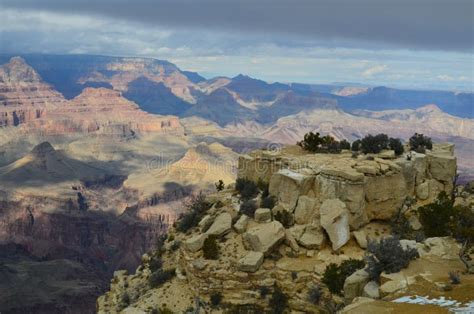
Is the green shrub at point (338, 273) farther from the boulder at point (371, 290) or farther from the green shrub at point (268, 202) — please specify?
the green shrub at point (268, 202)

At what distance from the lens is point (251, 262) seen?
29.2m

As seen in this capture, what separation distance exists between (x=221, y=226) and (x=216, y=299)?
5076 mm

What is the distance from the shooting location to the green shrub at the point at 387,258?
2186 cm

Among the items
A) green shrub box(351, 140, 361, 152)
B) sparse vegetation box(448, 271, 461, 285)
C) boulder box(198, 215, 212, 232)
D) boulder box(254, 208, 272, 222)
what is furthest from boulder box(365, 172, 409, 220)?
sparse vegetation box(448, 271, 461, 285)

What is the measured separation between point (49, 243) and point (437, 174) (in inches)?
5377

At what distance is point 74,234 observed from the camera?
163 meters

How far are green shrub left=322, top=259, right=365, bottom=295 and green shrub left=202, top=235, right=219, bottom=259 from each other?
22.0 feet

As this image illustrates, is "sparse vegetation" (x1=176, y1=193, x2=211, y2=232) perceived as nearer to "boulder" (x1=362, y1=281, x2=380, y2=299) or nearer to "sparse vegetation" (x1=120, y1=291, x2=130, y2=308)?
"sparse vegetation" (x1=120, y1=291, x2=130, y2=308)

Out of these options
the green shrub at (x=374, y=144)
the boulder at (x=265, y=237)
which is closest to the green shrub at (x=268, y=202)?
the boulder at (x=265, y=237)

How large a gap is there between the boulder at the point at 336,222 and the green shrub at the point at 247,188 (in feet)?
23.5

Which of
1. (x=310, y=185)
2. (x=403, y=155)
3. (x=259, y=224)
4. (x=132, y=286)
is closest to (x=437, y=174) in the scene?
(x=403, y=155)

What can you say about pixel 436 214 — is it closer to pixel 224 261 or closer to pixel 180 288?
pixel 224 261

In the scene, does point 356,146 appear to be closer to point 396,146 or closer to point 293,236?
point 396,146

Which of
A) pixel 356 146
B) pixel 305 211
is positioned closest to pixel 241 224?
pixel 305 211
